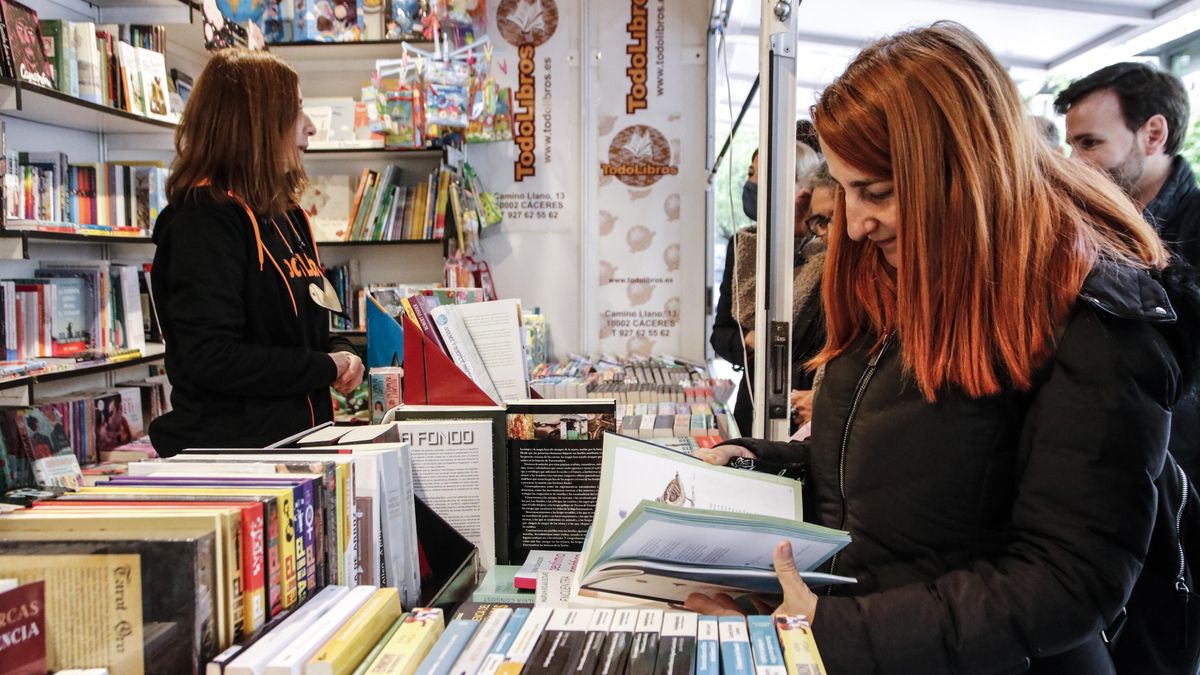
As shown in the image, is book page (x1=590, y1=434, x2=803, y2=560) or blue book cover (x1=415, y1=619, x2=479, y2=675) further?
book page (x1=590, y1=434, x2=803, y2=560)

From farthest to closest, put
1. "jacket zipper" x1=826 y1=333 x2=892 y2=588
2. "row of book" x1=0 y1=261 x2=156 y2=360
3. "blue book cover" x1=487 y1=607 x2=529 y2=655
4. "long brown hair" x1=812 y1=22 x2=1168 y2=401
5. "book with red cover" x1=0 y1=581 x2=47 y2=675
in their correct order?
"row of book" x1=0 y1=261 x2=156 y2=360 → "jacket zipper" x1=826 y1=333 x2=892 y2=588 → "long brown hair" x1=812 y1=22 x2=1168 y2=401 → "blue book cover" x1=487 y1=607 x2=529 y2=655 → "book with red cover" x1=0 y1=581 x2=47 y2=675

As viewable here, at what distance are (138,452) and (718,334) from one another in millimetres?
2269

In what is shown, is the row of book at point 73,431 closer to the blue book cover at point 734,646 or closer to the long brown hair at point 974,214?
the blue book cover at point 734,646

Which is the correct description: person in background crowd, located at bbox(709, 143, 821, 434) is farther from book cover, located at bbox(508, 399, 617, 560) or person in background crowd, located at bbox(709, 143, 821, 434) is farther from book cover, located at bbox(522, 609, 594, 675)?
book cover, located at bbox(522, 609, 594, 675)

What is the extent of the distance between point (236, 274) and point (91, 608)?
1180 mm

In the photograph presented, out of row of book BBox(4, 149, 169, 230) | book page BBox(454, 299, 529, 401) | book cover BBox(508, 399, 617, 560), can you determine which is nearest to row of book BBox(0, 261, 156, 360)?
row of book BBox(4, 149, 169, 230)

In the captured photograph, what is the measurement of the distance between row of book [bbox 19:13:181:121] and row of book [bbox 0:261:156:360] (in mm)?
654

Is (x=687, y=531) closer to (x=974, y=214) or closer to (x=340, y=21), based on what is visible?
(x=974, y=214)

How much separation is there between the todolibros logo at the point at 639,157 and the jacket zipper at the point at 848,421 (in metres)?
3.54

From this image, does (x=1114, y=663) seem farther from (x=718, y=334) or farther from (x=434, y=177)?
(x=434, y=177)

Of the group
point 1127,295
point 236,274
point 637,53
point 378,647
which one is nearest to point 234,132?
point 236,274

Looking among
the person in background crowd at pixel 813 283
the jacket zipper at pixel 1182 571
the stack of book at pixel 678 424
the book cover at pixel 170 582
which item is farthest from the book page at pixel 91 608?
the person in background crowd at pixel 813 283

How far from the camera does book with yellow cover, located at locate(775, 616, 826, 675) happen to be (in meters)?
0.76

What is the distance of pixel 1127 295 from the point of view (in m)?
0.85
